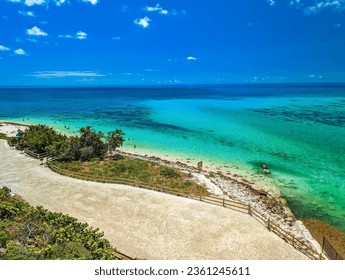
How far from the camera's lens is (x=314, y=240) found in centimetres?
1770

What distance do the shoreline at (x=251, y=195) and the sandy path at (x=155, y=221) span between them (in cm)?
351

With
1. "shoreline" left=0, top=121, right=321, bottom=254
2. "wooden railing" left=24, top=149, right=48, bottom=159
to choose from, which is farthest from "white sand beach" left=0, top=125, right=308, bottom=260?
"wooden railing" left=24, top=149, right=48, bottom=159

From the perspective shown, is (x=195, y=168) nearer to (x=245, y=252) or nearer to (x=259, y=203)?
(x=259, y=203)

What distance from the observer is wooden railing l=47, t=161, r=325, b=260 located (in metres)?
15.3

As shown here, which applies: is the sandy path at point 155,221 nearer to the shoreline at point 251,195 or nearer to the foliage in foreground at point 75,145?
the shoreline at point 251,195

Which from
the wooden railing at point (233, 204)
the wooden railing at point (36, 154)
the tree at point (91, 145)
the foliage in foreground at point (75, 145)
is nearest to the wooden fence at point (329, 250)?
the wooden railing at point (233, 204)

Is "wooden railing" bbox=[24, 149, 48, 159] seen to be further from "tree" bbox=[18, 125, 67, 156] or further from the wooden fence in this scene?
the wooden fence

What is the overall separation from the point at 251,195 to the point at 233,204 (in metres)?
3.90

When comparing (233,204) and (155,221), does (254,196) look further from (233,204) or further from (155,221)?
(155,221)

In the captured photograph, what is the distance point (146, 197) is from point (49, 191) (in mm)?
8625

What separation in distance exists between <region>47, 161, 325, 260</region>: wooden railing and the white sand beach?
452 mm

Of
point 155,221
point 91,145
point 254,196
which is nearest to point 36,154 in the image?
point 91,145
